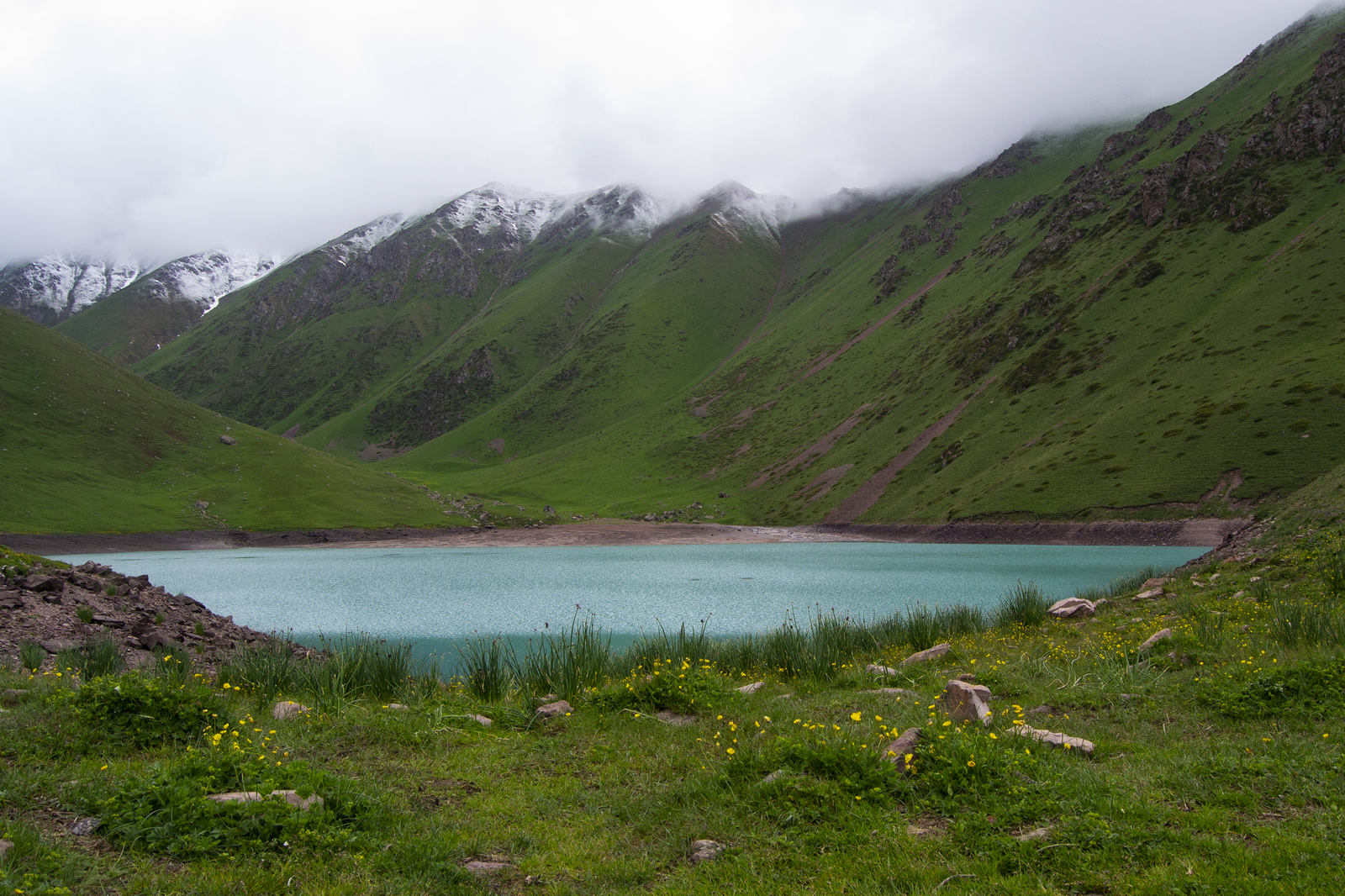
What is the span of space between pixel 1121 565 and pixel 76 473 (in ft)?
440

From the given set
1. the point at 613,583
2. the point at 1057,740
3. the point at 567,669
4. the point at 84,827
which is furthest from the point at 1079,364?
the point at 84,827

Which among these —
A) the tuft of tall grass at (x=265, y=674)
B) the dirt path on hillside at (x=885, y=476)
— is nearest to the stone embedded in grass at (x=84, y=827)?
the tuft of tall grass at (x=265, y=674)

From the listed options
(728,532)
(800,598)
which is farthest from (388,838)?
(728,532)

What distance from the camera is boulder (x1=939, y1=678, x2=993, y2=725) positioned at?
8672mm

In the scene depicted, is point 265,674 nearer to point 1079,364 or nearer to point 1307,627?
point 1307,627

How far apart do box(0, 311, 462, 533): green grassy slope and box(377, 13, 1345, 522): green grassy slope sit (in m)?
37.4

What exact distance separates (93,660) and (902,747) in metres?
15.5

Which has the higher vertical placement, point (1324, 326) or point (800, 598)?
point (1324, 326)

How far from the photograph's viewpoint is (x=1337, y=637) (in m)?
11.0

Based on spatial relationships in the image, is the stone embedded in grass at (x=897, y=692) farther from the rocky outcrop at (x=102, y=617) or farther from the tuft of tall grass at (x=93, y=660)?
the rocky outcrop at (x=102, y=617)

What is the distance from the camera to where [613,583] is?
49.2 metres

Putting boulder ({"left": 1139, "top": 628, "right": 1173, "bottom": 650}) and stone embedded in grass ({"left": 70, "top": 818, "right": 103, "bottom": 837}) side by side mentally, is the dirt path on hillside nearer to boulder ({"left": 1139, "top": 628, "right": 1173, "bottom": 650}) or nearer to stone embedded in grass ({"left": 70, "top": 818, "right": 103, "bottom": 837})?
boulder ({"left": 1139, "top": 628, "right": 1173, "bottom": 650})

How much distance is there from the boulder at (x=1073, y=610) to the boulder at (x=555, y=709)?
14.7 metres

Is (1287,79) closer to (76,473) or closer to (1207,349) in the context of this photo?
(1207,349)
